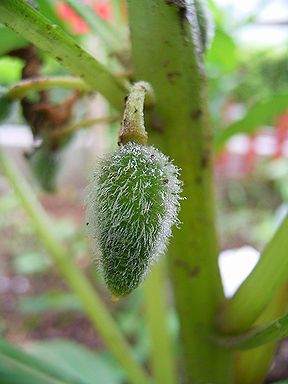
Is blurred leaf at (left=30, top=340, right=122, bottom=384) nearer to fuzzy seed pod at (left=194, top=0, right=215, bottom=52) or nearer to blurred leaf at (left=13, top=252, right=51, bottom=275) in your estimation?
fuzzy seed pod at (left=194, top=0, right=215, bottom=52)

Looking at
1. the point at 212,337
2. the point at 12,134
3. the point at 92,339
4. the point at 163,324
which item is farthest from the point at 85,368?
the point at 12,134

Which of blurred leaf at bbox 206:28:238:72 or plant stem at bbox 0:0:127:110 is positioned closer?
plant stem at bbox 0:0:127:110

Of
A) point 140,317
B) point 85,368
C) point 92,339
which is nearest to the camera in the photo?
point 85,368

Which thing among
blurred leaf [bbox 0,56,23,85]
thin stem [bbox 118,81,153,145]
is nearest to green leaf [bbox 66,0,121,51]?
thin stem [bbox 118,81,153,145]

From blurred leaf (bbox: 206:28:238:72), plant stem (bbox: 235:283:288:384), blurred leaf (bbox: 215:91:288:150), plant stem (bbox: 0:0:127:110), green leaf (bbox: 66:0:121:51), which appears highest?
blurred leaf (bbox: 206:28:238:72)

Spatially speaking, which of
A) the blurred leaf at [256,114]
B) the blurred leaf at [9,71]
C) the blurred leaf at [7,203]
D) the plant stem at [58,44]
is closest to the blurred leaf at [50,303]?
the blurred leaf at [7,203]

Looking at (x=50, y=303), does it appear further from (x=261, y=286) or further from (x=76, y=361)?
(x=261, y=286)

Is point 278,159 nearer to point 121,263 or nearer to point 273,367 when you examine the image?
point 273,367

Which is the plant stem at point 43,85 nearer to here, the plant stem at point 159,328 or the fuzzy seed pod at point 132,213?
the fuzzy seed pod at point 132,213
